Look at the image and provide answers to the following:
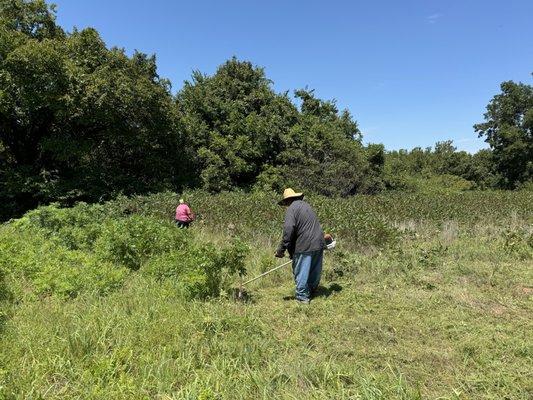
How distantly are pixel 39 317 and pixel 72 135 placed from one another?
15.9m

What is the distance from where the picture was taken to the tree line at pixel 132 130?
16.5m

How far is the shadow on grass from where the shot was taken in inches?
246

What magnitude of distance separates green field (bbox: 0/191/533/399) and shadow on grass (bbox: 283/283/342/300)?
5 centimetres

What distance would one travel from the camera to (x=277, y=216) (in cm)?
1285

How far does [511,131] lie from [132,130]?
33.9m

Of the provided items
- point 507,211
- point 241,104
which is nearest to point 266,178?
point 241,104

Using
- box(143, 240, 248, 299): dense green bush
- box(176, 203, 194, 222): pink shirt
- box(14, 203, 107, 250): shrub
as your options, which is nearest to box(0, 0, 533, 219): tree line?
box(14, 203, 107, 250): shrub

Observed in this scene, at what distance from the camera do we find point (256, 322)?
4871 millimetres

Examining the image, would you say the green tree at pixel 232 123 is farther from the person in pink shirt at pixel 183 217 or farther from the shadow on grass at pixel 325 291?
the shadow on grass at pixel 325 291

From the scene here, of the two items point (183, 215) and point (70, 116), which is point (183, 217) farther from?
point (70, 116)

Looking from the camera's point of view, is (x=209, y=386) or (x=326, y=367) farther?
(x=326, y=367)

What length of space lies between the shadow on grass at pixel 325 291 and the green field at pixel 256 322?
1.9 inches

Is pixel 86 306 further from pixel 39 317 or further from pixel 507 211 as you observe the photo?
pixel 507 211

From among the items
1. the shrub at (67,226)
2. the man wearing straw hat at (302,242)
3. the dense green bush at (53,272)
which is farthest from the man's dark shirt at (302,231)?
the shrub at (67,226)
